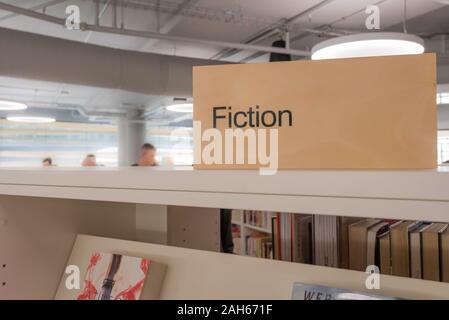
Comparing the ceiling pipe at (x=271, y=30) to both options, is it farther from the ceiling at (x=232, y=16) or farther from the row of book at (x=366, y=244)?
the row of book at (x=366, y=244)

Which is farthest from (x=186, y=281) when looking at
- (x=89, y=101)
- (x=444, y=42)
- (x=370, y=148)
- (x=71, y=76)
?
(x=89, y=101)

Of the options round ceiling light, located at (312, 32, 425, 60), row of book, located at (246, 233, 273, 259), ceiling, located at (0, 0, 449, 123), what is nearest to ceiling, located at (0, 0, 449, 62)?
ceiling, located at (0, 0, 449, 123)

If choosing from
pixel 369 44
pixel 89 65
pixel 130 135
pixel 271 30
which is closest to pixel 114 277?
pixel 369 44

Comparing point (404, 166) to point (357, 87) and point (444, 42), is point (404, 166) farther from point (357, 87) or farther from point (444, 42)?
point (444, 42)

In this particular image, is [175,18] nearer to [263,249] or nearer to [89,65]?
[89,65]

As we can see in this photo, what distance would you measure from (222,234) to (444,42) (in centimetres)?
477

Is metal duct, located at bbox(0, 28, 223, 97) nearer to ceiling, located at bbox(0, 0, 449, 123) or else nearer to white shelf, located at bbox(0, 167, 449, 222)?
ceiling, located at bbox(0, 0, 449, 123)

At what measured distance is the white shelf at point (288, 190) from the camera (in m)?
0.41

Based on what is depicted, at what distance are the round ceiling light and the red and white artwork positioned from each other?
1.65 meters

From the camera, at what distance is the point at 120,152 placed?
30.6ft

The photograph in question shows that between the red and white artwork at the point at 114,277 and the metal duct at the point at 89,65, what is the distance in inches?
74.9

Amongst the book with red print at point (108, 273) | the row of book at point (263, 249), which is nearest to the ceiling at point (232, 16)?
the row of book at point (263, 249)

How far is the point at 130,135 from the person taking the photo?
9.38 m

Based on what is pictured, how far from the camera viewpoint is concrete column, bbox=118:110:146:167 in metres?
9.26
